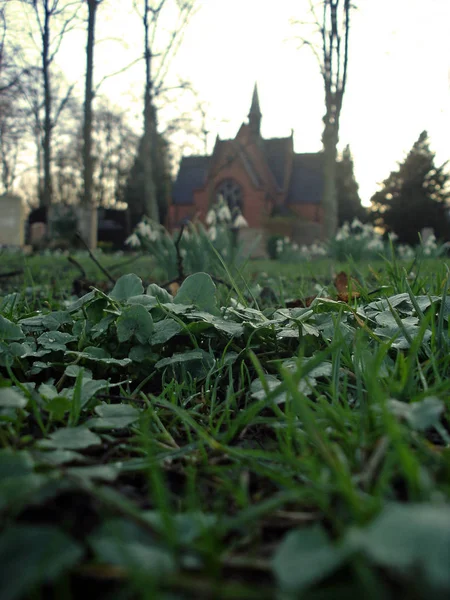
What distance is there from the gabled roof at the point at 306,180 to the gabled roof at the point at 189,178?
6.83 metres

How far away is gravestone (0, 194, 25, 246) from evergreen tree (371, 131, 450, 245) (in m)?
25.3

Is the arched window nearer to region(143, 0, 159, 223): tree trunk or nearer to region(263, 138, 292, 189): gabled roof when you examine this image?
region(263, 138, 292, 189): gabled roof

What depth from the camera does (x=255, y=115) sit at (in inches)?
1420

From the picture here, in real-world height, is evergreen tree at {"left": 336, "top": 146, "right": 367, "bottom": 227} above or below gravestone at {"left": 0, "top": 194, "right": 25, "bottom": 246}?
above

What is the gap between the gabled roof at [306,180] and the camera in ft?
120

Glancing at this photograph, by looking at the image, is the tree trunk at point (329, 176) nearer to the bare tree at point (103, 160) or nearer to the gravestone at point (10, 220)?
the gravestone at point (10, 220)

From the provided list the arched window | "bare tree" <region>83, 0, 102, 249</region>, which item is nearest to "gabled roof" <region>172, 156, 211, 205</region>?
the arched window

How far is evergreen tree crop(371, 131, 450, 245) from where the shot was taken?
3244cm

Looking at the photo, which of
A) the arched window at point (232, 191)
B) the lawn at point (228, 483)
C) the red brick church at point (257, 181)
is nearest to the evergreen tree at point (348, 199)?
the red brick church at point (257, 181)

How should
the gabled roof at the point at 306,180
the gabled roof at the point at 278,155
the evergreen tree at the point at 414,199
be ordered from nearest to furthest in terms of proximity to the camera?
the evergreen tree at the point at 414,199 → the gabled roof at the point at 306,180 → the gabled roof at the point at 278,155

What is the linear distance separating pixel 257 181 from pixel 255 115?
6.07 m

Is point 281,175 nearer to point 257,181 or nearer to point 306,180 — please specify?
point 306,180

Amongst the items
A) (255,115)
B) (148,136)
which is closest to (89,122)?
(148,136)

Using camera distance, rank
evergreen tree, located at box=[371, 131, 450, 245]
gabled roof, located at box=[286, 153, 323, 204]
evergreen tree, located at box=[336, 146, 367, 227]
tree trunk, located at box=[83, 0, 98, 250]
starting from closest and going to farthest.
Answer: tree trunk, located at box=[83, 0, 98, 250] → evergreen tree, located at box=[371, 131, 450, 245] → gabled roof, located at box=[286, 153, 323, 204] → evergreen tree, located at box=[336, 146, 367, 227]
